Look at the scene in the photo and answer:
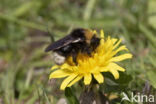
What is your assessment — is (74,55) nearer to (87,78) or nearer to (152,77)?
(87,78)

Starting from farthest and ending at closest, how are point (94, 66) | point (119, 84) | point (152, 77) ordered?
1. point (152, 77)
2. point (119, 84)
3. point (94, 66)

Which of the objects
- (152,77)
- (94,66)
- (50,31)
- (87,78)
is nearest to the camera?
(87,78)

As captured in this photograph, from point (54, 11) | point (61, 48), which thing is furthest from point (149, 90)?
point (54, 11)

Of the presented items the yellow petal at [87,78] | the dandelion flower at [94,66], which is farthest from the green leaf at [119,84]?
the yellow petal at [87,78]

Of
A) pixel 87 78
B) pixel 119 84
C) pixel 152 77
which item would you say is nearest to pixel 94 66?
pixel 87 78

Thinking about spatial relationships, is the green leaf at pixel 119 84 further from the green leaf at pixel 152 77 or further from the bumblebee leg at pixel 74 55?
the bumblebee leg at pixel 74 55

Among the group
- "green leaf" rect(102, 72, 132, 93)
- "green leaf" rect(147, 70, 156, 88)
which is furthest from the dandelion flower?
"green leaf" rect(147, 70, 156, 88)

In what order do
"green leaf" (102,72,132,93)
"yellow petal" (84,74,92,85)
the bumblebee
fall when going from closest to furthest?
1. "yellow petal" (84,74,92,85)
2. the bumblebee
3. "green leaf" (102,72,132,93)

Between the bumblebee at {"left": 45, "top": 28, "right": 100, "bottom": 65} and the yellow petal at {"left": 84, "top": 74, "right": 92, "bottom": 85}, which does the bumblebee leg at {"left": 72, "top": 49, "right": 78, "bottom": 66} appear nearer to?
the bumblebee at {"left": 45, "top": 28, "right": 100, "bottom": 65}

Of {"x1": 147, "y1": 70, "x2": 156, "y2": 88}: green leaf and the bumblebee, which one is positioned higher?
the bumblebee

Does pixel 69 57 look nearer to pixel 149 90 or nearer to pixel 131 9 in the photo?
pixel 149 90
